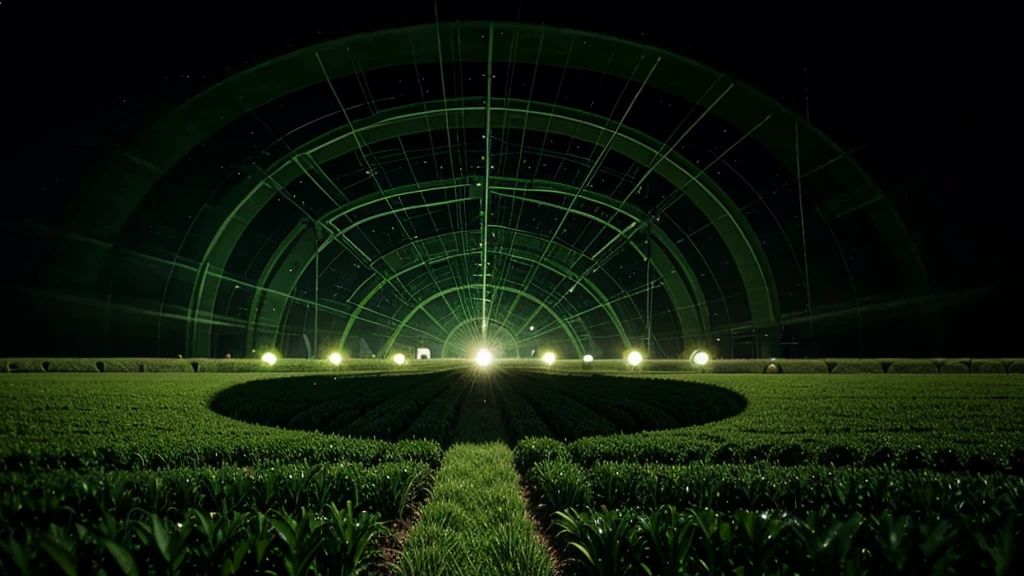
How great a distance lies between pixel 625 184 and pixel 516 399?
1575cm

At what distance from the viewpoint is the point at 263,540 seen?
8.14 ft

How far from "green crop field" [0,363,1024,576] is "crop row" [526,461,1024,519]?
2cm

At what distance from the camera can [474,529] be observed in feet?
12.1

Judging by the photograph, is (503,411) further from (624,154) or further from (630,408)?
(624,154)

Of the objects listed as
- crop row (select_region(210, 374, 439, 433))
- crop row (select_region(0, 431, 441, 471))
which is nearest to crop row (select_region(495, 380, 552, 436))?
crop row (select_region(0, 431, 441, 471))

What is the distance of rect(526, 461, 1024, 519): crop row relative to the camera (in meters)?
3.65

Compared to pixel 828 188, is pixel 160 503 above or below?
below

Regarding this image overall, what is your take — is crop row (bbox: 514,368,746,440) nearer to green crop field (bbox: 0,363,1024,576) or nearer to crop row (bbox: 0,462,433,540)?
green crop field (bbox: 0,363,1024,576)

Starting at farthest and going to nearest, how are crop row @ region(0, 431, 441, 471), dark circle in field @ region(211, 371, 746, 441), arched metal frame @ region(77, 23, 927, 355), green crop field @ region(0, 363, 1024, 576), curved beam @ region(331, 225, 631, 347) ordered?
curved beam @ region(331, 225, 631, 347), arched metal frame @ region(77, 23, 927, 355), dark circle in field @ region(211, 371, 746, 441), crop row @ region(0, 431, 441, 471), green crop field @ region(0, 363, 1024, 576)

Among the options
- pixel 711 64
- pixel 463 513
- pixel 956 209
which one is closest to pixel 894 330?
pixel 956 209

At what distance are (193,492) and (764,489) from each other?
4.29 meters

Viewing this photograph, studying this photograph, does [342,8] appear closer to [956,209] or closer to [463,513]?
[463,513]

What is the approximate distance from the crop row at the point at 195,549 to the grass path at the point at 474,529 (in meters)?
0.48

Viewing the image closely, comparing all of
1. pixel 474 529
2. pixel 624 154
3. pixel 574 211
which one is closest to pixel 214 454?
pixel 474 529
